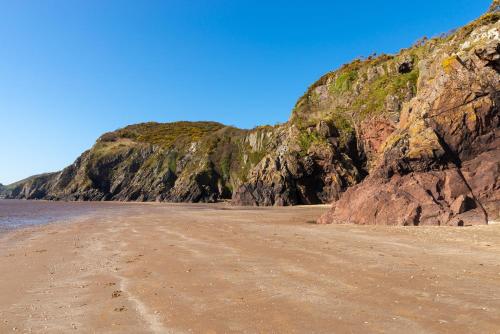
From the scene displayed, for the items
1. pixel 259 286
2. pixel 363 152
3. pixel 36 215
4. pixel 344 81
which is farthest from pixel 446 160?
pixel 344 81

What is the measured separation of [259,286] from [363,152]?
2163 inches

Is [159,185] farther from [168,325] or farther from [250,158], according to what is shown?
[168,325]

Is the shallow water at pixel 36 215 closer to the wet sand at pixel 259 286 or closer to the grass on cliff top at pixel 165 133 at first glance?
the wet sand at pixel 259 286

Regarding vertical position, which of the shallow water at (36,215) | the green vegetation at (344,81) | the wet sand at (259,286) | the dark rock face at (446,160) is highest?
the green vegetation at (344,81)

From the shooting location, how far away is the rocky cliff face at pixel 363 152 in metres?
23.1

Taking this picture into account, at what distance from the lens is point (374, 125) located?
57.3m

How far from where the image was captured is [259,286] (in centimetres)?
879

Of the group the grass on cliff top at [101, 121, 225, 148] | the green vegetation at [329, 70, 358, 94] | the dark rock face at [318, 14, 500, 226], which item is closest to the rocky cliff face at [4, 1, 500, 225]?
the dark rock face at [318, 14, 500, 226]

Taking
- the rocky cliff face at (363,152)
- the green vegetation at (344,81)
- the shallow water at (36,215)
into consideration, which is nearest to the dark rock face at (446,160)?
the rocky cliff face at (363,152)

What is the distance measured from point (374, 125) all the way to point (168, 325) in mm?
55633

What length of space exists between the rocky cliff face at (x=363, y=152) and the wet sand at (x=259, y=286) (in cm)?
748

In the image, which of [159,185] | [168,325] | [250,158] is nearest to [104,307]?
[168,325]

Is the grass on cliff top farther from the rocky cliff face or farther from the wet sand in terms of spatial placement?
the wet sand

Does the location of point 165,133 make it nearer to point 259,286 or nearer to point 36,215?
point 36,215
